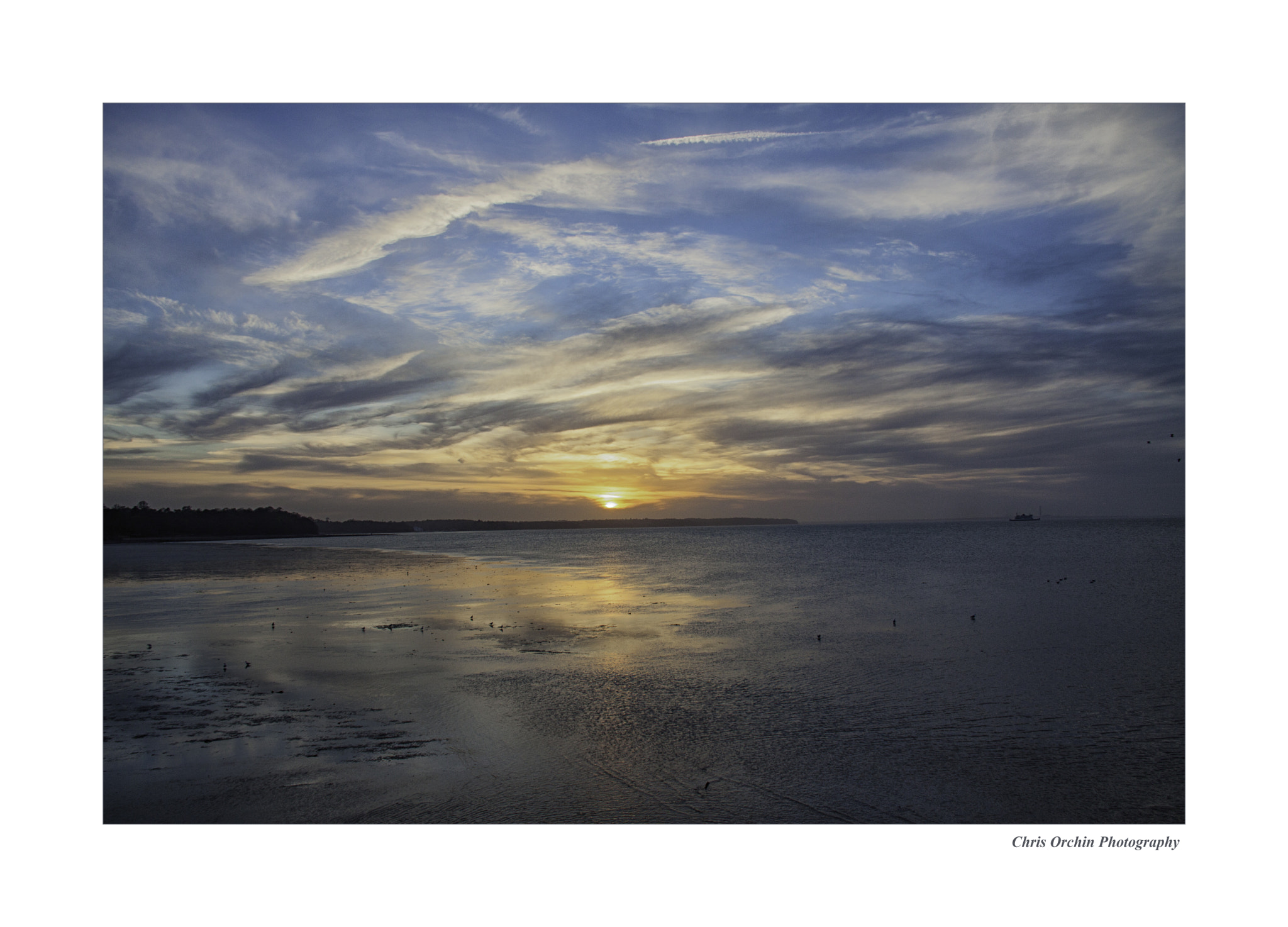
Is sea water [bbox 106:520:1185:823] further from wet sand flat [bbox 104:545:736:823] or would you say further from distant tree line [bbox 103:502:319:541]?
distant tree line [bbox 103:502:319:541]

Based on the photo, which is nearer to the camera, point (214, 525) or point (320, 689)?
point (320, 689)

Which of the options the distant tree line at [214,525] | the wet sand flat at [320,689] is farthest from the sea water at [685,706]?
the distant tree line at [214,525]

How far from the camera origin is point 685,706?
11609mm

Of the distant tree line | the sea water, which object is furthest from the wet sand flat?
the distant tree line

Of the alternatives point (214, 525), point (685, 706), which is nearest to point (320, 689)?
point (685, 706)

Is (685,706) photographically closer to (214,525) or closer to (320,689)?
(320,689)

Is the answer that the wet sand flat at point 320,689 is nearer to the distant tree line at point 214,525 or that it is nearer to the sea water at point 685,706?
the sea water at point 685,706

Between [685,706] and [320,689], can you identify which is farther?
[320,689]

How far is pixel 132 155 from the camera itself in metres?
9.40

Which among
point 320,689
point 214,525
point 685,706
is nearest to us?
point 685,706

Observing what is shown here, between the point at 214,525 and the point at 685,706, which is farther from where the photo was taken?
the point at 214,525

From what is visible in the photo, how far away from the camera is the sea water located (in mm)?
8062

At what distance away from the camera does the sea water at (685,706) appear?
8.06 m

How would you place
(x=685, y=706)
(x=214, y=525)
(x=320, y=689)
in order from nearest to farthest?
(x=685, y=706)
(x=320, y=689)
(x=214, y=525)
